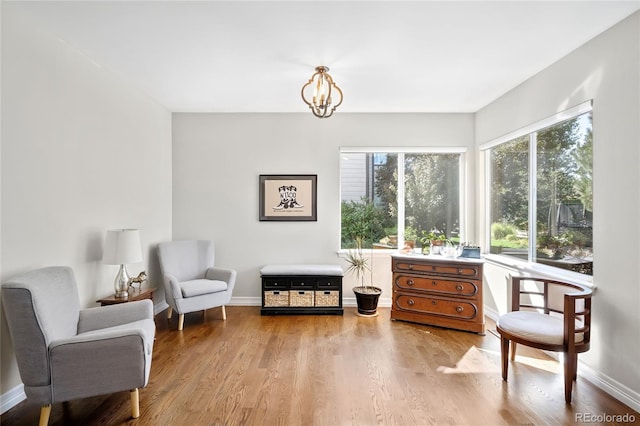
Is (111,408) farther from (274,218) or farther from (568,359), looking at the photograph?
(568,359)

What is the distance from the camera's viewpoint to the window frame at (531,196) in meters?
2.79

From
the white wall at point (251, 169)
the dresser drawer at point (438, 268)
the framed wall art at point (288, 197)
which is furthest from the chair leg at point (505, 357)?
the framed wall art at point (288, 197)

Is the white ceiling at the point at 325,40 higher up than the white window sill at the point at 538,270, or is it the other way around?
the white ceiling at the point at 325,40

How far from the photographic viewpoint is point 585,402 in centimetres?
228

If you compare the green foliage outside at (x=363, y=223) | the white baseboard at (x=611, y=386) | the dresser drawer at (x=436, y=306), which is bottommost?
the white baseboard at (x=611, y=386)

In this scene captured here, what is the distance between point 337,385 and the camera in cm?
251

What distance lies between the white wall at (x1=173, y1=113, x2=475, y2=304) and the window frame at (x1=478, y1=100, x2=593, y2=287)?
1.12m

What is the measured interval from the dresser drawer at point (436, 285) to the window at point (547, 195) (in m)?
0.68

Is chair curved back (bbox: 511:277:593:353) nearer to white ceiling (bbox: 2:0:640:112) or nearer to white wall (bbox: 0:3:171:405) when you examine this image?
white ceiling (bbox: 2:0:640:112)

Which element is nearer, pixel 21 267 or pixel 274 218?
pixel 21 267

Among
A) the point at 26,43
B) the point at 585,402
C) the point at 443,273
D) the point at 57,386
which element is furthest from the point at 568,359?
the point at 26,43

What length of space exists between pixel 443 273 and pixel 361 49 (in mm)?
2469

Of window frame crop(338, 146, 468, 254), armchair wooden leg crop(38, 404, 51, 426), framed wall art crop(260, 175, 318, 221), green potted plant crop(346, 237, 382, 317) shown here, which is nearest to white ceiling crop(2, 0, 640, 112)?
window frame crop(338, 146, 468, 254)

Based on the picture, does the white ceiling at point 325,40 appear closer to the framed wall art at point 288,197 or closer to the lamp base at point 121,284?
the framed wall art at point 288,197
